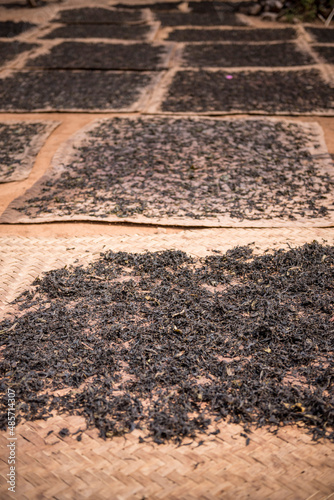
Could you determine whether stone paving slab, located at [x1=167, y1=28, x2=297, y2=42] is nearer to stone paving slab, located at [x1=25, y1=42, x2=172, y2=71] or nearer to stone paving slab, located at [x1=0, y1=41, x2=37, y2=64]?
stone paving slab, located at [x1=25, y1=42, x2=172, y2=71]

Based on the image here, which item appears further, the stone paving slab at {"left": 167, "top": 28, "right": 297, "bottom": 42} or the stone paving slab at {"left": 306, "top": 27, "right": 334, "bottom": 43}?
the stone paving slab at {"left": 167, "top": 28, "right": 297, "bottom": 42}

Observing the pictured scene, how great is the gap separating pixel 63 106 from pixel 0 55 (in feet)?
9.69

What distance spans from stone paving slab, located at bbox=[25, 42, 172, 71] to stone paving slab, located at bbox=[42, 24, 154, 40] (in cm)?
62

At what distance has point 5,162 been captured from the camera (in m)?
3.91

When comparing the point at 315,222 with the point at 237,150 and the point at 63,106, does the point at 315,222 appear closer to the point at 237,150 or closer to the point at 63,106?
the point at 237,150

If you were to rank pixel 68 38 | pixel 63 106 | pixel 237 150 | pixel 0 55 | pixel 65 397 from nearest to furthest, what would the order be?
pixel 65 397 < pixel 237 150 < pixel 63 106 < pixel 0 55 < pixel 68 38

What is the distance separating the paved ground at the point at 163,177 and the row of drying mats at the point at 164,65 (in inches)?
1.6

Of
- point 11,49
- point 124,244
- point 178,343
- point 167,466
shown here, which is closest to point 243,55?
point 11,49

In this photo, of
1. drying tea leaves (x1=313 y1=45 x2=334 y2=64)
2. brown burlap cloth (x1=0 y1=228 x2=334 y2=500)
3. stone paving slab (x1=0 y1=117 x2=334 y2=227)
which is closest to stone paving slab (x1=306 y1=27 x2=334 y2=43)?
drying tea leaves (x1=313 y1=45 x2=334 y2=64)

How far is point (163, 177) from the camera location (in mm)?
3504

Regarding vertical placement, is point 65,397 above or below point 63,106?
below

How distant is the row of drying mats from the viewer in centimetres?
507

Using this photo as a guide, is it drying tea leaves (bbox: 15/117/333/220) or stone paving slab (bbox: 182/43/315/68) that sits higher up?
stone paving slab (bbox: 182/43/315/68)

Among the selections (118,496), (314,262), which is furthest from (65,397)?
(314,262)
